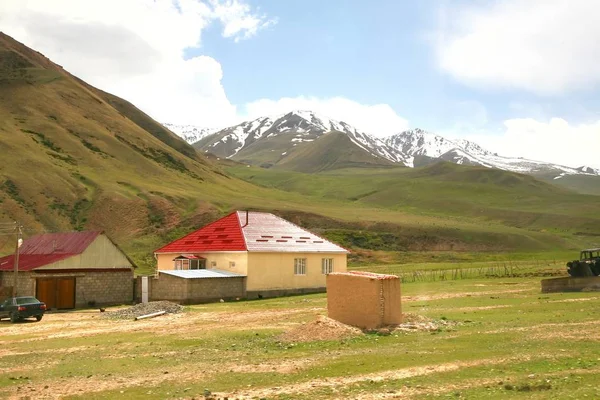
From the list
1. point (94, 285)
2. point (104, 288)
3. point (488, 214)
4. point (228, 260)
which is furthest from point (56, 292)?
point (488, 214)

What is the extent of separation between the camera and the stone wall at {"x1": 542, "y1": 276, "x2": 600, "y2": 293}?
33.5m

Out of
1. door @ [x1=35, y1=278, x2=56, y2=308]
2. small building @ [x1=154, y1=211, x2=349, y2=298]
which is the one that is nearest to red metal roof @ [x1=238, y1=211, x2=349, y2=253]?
small building @ [x1=154, y1=211, x2=349, y2=298]

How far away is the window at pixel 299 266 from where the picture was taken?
160 feet

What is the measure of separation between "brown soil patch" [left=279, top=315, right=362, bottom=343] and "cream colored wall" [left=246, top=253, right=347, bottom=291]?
23.7 meters

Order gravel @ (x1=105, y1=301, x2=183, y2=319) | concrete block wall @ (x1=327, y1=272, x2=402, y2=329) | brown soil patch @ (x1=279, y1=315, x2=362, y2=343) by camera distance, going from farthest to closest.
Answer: gravel @ (x1=105, y1=301, x2=183, y2=319), concrete block wall @ (x1=327, y1=272, x2=402, y2=329), brown soil patch @ (x1=279, y1=315, x2=362, y2=343)

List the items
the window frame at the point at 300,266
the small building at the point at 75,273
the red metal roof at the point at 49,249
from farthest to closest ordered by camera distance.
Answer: the window frame at the point at 300,266
the red metal roof at the point at 49,249
the small building at the point at 75,273

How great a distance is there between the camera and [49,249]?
4794cm

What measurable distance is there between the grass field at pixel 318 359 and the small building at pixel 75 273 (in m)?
11.9

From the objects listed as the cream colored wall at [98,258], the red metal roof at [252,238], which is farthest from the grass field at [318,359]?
the red metal roof at [252,238]

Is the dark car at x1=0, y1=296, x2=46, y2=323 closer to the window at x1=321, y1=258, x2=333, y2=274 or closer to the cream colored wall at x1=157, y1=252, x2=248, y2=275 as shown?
the cream colored wall at x1=157, y1=252, x2=248, y2=275

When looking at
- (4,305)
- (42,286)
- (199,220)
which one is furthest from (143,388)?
(199,220)

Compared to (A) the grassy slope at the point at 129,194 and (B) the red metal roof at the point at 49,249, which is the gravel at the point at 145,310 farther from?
(A) the grassy slope at the point at 129,194

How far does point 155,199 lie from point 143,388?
99972 mm

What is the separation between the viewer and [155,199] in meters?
112
